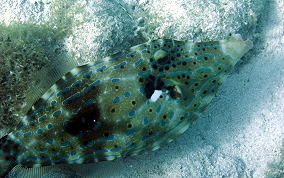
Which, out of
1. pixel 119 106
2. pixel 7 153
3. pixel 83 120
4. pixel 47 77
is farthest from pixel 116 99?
pixel 7 153

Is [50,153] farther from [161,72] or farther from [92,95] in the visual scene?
[161,72]

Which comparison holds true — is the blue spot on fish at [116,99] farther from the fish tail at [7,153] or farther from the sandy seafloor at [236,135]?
the fish tail at [7,153]

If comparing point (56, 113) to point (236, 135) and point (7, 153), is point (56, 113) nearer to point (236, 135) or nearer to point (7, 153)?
point (7, 153)

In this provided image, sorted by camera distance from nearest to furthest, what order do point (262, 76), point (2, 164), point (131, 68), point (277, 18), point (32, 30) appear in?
1. point (2, 164)
2. point (131, 68)
3. point (32, 30)
4. point (262, 76)
5. point (277, 18)

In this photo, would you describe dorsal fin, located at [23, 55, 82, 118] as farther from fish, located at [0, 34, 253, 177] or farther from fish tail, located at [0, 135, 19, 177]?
fish tail, located at [0, 135, 19, 177]

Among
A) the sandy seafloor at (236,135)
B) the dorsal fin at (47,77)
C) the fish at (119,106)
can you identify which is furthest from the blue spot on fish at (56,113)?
the sandy seafloor at (236,135)

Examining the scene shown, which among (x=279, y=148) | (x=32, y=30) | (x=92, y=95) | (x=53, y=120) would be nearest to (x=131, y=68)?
(x=92, y=95)
